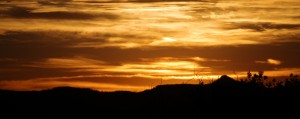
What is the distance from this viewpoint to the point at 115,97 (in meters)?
19.2

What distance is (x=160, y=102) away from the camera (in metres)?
18.9

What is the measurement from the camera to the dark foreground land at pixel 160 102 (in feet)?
59.8

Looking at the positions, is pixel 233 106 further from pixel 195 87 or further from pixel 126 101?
pixel 126 101

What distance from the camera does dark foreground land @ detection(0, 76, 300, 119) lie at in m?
18.2

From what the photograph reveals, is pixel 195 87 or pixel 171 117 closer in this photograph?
pixel 171 117

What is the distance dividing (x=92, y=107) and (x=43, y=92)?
6.16ft

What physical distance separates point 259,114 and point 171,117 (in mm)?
2870

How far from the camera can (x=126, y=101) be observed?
18984 millimetres

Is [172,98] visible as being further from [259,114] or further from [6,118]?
[6,118]

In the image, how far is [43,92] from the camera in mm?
19266

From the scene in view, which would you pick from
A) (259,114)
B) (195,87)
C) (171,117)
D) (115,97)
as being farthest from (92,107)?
(259,114)

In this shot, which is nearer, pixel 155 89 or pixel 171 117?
pixel 171 117

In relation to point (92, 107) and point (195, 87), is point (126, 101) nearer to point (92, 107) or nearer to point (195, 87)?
point (92, 107)

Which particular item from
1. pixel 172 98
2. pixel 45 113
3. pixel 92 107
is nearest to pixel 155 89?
pixel 172 98
